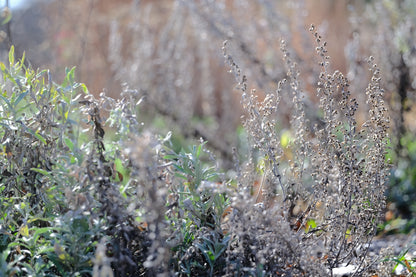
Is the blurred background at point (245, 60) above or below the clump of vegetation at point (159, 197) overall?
above

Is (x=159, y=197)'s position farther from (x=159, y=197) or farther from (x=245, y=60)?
(x=245, y=60)

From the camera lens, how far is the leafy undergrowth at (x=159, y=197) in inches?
70.8

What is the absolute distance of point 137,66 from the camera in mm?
5996

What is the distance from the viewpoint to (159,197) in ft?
5.76

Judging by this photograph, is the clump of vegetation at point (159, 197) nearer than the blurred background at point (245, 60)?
Yes

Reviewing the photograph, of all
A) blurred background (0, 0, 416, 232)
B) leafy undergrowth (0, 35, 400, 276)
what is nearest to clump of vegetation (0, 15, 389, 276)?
leafy undergrowth (0, 35, 400, 276)

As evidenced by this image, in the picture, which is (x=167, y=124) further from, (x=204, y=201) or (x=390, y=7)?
(x=204, y=201)

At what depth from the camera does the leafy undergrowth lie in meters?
1.80

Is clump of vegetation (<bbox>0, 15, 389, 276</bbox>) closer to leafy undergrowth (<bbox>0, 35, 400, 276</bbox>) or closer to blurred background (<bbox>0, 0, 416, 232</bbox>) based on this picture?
leafy undergrowth (<bbox>0, 35, 400, 276</bbox>)

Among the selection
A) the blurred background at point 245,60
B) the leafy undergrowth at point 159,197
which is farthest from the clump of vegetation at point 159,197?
the blurred background at point 245,60

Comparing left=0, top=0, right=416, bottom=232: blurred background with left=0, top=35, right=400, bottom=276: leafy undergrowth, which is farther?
left=0, top=0, right=416, bottom=232: blurred background

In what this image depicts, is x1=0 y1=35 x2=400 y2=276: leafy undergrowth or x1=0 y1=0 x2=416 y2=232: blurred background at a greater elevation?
x1=0 y1=0 x2=416 y2=232: blurred background

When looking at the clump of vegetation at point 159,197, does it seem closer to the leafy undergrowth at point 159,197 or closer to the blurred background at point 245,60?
the leafy undergrowth at point 159,197

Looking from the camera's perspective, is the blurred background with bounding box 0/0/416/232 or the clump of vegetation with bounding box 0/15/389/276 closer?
the clump of vegetation with bounding box 0/15/389/276
